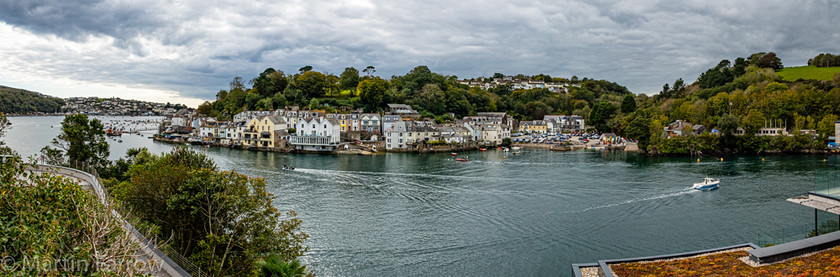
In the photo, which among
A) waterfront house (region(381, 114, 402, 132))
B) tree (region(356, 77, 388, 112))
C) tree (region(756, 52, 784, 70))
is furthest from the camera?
tree (region(756, 52, 784, 70))

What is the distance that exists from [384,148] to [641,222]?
30.3 meters

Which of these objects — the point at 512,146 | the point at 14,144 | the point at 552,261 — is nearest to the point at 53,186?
the point at 552,261

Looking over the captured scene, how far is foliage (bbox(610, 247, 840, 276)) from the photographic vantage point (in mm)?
7969

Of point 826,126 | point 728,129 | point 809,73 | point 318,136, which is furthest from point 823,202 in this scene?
point 809,73

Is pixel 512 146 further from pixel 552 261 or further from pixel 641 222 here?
pixel 552 261

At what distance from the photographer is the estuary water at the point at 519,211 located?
13.5 metres

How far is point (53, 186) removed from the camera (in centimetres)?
534

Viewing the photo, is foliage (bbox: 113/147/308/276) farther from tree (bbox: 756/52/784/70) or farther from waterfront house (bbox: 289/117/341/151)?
tree (bbox: 756/52/784/70)

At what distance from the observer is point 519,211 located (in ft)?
61.5

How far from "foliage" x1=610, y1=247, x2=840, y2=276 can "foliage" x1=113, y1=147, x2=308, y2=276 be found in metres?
6.87

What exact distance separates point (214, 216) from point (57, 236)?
587cm

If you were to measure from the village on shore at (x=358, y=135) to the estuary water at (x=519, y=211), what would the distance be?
1099cm

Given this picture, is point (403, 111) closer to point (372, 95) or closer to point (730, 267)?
point (372, 95)

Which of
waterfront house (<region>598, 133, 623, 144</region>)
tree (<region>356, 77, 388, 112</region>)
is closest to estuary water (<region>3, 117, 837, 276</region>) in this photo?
waterfront house (<region>598, 133, 623, 144</region>)
